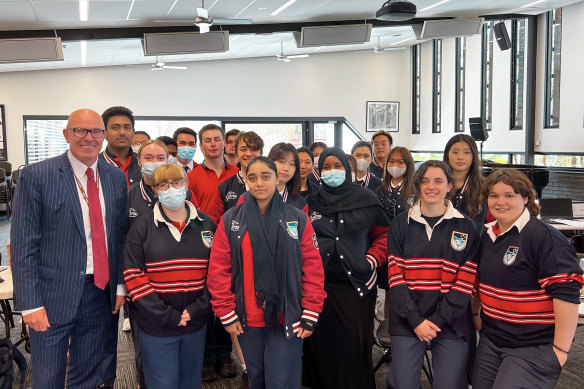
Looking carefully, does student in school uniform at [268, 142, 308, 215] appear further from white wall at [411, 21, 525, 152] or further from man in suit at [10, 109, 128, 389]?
white wall at [411, 21, 525, 152]

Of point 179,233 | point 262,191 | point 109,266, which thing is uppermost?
point 262,191

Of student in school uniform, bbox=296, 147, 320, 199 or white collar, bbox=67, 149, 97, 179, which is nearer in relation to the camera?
white collar, bbox=67, 149, 97, 179

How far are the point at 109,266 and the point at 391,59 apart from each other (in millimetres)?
13960

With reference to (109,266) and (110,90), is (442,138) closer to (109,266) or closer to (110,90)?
(110,90)

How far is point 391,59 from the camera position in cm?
1492

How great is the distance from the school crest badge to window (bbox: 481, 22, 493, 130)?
10869mm

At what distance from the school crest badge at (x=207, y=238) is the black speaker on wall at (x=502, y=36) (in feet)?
32.4

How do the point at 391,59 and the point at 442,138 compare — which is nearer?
the point at 442,138

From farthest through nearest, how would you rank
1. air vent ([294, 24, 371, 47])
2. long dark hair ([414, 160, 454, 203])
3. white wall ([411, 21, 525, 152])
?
1. white wall ([411, 21, 525, 152])
2. air vent ([294, 24, 371, 47])
3. long dark hair ([414, 160, 454, 203])

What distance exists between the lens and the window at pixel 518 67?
10.7 m

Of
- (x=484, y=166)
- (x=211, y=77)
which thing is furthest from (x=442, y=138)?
(x=211, y=77)

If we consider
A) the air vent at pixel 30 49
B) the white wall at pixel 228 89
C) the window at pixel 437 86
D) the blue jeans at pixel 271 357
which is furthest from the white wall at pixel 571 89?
the air vent at pixel 30 49

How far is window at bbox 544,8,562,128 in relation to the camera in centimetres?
986

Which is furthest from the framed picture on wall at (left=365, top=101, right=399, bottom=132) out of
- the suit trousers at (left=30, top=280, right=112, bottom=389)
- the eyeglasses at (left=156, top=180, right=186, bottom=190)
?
the suit trousers at (left=30, top=280, right=112, bottom=389)
